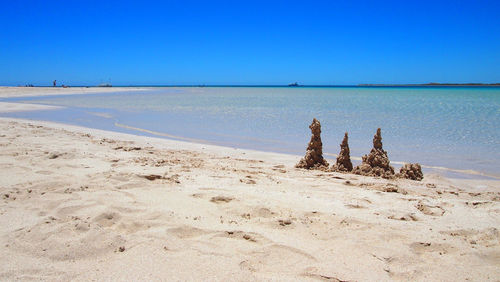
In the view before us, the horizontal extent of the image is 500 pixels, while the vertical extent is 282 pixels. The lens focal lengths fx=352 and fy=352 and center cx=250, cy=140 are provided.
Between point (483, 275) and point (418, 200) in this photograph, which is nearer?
point (483, 275)

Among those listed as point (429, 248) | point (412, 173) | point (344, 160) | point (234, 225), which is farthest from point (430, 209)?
point (234, 225)

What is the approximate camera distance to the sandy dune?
2.64m

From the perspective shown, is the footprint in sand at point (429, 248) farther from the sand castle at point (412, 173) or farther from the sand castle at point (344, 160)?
the sand castle at point (344, 160)

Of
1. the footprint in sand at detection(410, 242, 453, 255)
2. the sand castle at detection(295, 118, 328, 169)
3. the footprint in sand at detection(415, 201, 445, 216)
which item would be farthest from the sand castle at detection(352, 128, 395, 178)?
the footprint in sand at detection(410, 242, 453, 255)

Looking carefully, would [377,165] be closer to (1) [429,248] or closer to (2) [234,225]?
(1) [429,248]

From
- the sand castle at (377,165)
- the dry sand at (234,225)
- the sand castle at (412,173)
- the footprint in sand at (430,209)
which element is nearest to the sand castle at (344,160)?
the sand castle at (377,165)

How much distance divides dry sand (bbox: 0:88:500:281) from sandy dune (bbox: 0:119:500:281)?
1cm

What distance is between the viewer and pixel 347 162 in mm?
6012

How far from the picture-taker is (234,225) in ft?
11.1

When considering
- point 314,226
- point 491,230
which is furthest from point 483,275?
point 314,226

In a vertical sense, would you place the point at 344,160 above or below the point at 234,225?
above

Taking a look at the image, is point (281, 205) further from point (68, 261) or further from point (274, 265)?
point (68, 261)

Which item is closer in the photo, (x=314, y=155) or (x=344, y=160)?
(x=344, y=160)

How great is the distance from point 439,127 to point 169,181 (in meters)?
11.1
